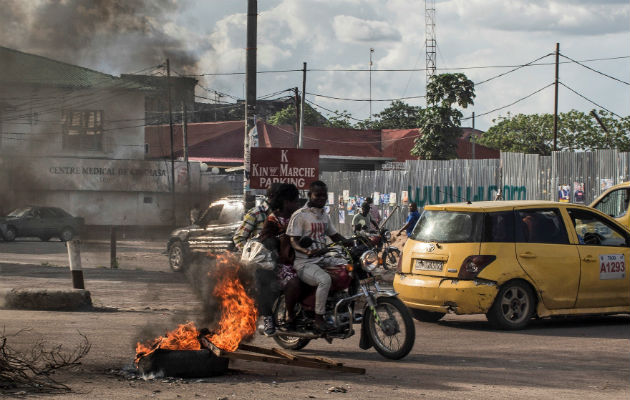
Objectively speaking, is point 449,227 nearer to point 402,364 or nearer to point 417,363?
point 417,363

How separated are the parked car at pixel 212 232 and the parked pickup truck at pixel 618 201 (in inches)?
309

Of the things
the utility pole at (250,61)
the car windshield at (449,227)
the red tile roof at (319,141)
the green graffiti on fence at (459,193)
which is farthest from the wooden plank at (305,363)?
the red tile roof at (319,141)

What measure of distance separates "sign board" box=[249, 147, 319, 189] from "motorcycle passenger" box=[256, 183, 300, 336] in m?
6.20

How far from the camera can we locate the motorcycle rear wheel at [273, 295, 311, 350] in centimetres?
914

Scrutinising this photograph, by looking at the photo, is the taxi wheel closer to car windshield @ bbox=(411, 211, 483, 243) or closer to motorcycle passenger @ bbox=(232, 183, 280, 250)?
car windshield @ bbox=(411, 211, 483, 243)

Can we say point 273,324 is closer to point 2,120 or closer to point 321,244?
point 321,244

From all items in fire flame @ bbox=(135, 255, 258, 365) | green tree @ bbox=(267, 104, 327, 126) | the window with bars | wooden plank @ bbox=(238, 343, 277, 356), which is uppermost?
green tree @ bbox=(267, 104, 327, 126)

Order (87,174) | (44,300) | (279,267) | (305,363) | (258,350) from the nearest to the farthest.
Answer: (305,363) → (258,350) → (279,267) → (87,174) → (44,300)

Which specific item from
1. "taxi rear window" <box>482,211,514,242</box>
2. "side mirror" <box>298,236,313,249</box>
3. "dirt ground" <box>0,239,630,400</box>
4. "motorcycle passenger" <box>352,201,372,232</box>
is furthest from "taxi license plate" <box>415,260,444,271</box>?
"motorcycle passenger" <box>352,201,372,232</box>

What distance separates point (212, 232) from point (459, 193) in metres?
11.6

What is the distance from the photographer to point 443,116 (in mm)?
45531

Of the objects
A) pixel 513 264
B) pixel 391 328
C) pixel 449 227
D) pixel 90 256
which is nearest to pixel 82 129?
pixel 391 328

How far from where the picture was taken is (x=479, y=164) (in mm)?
A: 27609

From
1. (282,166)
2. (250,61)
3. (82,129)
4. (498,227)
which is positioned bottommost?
(498,227)
